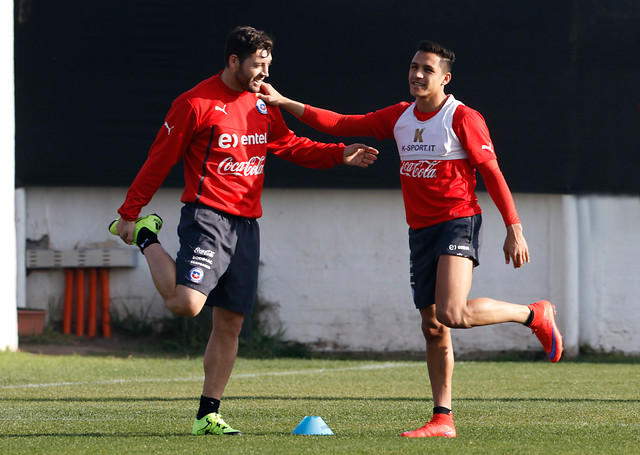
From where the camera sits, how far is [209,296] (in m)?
5.68

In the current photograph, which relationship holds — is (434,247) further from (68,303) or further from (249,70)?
(68,303)

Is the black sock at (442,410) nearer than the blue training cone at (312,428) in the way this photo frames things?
No

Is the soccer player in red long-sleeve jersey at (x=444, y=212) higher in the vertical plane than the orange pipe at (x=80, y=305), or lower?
higher

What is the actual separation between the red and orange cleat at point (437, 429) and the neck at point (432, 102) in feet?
5.83

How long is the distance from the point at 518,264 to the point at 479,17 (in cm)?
833

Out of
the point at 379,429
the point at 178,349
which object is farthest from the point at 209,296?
the point at 178,349

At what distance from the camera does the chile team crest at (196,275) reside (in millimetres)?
5367

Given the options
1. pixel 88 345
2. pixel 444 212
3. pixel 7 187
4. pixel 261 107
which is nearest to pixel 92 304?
pixel 88 345

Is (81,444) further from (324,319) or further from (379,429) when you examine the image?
(324,319)

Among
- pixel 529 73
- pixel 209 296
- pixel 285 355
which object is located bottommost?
pixel 285 355

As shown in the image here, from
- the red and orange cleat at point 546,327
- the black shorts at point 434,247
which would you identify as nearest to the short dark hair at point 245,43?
the black shorts at point 434,247

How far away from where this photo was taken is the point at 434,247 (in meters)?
5.62

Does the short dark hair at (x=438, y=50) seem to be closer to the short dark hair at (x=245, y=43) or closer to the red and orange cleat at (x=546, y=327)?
the short dark hair at (x=245, y=43)

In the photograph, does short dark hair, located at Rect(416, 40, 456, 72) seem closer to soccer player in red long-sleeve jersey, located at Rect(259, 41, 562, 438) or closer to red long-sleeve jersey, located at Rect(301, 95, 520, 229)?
soccer player in red long-sleeve jersey, located at Rect(259, 41, 562, 438)
